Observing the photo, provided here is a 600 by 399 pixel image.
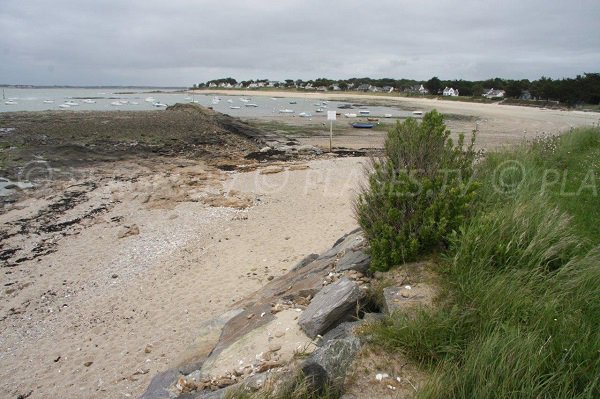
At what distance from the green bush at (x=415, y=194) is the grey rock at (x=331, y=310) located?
0.55 metres

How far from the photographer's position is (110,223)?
12.2 m

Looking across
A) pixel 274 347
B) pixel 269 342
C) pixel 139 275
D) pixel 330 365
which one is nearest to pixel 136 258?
pixel 139 275

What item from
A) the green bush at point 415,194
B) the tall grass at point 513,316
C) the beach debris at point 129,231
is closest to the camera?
the tall grass at point 513,316

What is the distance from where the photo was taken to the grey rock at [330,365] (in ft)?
9.85

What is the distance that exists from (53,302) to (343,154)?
17457 millimetres

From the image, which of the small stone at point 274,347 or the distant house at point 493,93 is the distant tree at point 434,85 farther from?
the small stone at point 274,347

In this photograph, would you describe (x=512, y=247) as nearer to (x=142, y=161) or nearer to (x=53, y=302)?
(x=53, y=302)

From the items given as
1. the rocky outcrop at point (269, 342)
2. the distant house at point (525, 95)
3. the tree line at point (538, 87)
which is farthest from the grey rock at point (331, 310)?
the distant house at point (525, 95)

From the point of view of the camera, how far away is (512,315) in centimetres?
325

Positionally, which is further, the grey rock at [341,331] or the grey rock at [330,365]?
the grey rock at [341,331]

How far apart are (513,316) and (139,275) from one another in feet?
24.9

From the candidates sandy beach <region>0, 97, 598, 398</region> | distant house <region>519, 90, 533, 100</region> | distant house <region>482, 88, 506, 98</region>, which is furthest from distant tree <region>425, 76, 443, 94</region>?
sandy beach <region>0, 97, 598, 398</region>

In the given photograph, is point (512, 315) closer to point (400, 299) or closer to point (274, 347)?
point (400, 299)

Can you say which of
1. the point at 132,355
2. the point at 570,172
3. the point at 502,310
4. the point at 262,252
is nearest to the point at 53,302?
the point at 132,355
